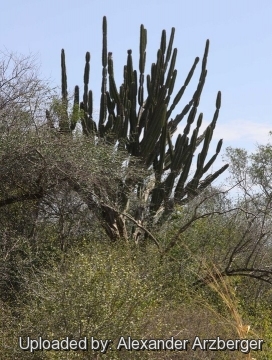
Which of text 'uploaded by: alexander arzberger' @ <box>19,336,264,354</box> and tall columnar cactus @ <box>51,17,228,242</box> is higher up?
tall columnar cactus @ <box>51,17,228,242</box>

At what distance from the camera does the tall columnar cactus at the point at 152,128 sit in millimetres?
14727

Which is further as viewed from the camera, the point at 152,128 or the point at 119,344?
the point at 152,128

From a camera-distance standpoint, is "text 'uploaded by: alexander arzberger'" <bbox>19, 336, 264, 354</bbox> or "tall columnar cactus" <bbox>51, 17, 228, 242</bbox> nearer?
"text 'uploaded by: alexander arzberger'" <bbox>19, 336, 264, 354</bbox>

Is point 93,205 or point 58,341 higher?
point 93,205

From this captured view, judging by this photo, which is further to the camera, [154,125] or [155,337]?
[154,125]

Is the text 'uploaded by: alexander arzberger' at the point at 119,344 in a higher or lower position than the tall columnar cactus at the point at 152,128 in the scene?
lower

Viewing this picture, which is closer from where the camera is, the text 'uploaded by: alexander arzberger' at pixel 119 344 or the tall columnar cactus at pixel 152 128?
the text 'uploaded by: alexander arzberger' at pixel 119 344

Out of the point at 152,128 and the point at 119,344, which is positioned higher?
the point at 152,128

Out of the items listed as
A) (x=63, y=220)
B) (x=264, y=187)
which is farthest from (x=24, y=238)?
(x=264, y=187)

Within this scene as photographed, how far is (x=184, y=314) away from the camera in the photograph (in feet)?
31.6

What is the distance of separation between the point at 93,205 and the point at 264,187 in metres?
10.1

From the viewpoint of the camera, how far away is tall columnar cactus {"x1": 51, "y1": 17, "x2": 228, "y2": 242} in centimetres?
1473

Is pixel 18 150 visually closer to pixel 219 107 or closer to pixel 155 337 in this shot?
pixel 155 337

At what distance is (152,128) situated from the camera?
14.8 m
